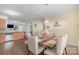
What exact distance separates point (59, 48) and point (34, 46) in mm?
444

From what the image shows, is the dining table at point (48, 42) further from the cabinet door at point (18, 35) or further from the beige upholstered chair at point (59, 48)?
the cabinet door at point (18, 35)

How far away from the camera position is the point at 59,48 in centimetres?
199

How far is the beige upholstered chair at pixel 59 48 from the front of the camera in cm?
196

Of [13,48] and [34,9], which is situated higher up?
[34,9]

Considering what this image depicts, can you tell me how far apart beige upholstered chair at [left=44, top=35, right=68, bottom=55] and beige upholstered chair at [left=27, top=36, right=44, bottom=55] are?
125mm

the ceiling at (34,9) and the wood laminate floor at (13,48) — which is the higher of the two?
the ceiling at (34,9)

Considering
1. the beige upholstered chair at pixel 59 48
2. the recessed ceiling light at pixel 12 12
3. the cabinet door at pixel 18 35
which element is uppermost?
the recessed ceiling light at pixel 12 12

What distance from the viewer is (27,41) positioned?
6.56ft

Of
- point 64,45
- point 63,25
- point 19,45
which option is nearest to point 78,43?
point 64,45

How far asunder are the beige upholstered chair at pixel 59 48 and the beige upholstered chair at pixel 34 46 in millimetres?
125

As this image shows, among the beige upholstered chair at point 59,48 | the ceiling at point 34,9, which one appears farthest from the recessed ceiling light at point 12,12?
the beige upholstered chair at point 59,48

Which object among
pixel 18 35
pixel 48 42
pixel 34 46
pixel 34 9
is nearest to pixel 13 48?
pixel 18 35

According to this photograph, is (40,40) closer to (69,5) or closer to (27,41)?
(27,41)

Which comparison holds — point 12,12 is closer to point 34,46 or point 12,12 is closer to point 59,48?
point 34,46
